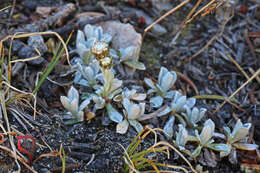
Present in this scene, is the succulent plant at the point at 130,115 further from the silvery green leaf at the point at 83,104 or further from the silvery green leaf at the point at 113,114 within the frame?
the silvery green leaf at the point at 83,104

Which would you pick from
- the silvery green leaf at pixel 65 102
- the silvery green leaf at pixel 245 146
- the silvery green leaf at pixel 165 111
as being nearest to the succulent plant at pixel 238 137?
the silvery green leaf at pixel 245 146

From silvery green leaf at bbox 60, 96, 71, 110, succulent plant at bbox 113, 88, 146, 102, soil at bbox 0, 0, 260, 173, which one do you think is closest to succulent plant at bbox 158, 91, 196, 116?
soil at bbox 0, 0, 260, 173

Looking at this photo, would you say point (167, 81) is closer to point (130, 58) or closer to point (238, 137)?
point (130, 58)

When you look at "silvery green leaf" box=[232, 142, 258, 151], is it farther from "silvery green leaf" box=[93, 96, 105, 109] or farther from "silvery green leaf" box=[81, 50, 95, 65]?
"silvery green leaf" box=[81, 50, 95, 65]

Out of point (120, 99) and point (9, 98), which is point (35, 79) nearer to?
point (9, 98)

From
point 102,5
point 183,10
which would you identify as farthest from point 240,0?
point 102,5
